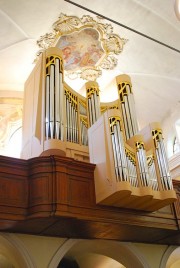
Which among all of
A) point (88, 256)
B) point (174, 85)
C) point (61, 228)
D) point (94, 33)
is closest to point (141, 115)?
point (174, 85)

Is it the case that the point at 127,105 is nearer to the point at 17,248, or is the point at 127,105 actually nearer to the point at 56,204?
the point at 56,204

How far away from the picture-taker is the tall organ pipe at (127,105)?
31.5ft

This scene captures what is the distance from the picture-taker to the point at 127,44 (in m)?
10.2

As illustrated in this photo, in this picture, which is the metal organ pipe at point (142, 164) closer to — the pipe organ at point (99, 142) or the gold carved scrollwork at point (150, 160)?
the pipe organ at point (99, 142)

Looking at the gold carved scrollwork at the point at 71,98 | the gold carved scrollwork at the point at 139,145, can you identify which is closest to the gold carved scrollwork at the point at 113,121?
the gold carved scrollwork at the point at 139,145

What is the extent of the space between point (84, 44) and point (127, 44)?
118 centimetres

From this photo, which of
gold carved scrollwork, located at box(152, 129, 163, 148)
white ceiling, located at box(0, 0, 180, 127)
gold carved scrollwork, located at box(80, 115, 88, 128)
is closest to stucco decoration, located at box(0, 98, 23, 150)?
white ceiling, located at box(0, 0, 180, 127)

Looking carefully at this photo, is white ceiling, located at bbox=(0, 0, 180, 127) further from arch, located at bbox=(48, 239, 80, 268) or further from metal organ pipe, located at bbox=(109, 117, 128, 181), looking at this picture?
arch, located at bbox=(48, 239, 80, 268)

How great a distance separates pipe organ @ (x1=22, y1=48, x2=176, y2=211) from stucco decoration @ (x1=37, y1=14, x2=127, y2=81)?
97 centimetres

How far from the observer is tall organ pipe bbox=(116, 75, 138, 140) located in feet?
31.5

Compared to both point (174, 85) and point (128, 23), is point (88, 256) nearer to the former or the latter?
point (174, 85)

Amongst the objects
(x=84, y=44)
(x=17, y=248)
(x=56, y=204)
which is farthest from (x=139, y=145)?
(x=84, y=44)

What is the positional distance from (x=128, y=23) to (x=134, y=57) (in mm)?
1244

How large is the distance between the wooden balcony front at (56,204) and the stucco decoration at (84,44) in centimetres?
415
